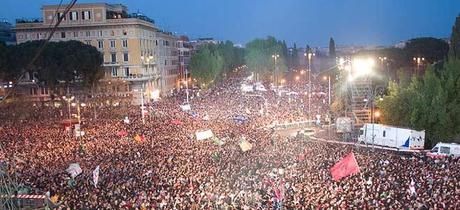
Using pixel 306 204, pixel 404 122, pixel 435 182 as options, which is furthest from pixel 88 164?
pixel 404 122

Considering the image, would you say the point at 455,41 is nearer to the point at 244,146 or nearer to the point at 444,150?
the point at 444,150

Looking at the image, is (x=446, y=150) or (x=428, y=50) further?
(x=428, y=50)

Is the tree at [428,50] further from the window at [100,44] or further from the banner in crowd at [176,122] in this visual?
the banner in crowd at [176,122]

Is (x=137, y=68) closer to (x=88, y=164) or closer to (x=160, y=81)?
(x=160, y=81)

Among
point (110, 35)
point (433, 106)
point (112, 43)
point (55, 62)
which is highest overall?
Answer: point (110, 35)

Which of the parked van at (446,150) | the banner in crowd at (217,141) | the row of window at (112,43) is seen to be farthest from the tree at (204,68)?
the parked van at (446,150)

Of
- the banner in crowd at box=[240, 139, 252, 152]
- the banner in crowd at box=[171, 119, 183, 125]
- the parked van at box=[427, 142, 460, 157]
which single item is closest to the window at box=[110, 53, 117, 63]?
the banner in crowd at box=[171, 119, 183, 125]

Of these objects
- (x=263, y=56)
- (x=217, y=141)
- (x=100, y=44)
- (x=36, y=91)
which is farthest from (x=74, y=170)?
(x=263, y=56)

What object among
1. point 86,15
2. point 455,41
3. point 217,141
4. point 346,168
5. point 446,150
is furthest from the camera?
point 86,15
